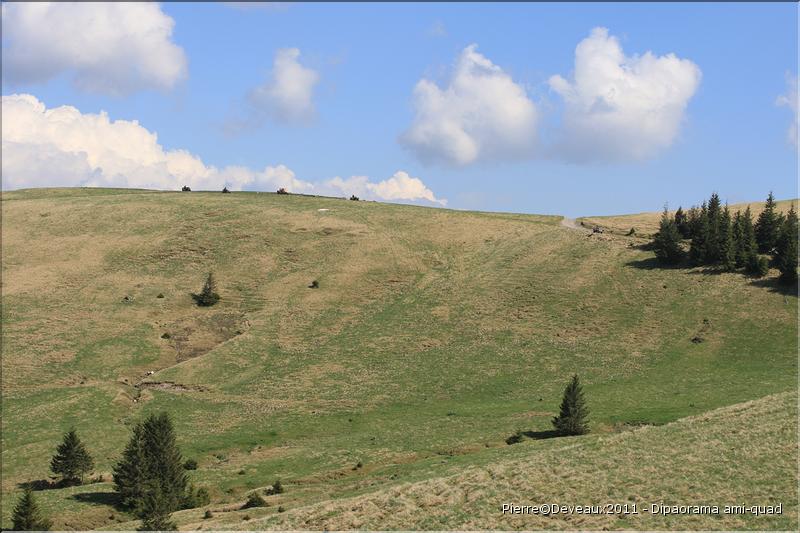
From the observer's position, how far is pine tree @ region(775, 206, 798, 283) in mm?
90375

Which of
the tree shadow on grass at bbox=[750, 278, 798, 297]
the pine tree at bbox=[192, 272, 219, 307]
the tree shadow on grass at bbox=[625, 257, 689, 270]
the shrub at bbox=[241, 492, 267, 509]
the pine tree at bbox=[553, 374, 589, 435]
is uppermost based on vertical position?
the tree shadow on grass at bbox=[625, 257, 689, 270]

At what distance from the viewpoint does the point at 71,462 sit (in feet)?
189

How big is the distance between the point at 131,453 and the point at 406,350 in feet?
138

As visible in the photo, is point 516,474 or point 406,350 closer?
point 516,474

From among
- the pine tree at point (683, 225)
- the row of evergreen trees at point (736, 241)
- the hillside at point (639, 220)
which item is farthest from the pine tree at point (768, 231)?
the hillside at point (639, 220)

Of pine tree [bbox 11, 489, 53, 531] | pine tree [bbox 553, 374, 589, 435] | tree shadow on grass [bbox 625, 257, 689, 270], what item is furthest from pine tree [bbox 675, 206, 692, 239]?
pine tree [bbox 11, 489, 53, 531]

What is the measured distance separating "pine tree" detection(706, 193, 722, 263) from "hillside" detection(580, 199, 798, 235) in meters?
14.8

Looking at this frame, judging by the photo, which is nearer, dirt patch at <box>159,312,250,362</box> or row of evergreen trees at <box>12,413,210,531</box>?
row of evergreen trees at <box>12,413,210,531</box>

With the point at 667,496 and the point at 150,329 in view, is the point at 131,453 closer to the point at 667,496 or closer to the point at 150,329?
the point at 667,496

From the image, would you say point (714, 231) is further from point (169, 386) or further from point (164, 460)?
point (164, 460)

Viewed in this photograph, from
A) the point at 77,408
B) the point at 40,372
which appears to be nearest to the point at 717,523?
the point at 77,408

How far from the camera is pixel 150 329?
9438 centimetres

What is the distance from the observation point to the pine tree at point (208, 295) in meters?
102

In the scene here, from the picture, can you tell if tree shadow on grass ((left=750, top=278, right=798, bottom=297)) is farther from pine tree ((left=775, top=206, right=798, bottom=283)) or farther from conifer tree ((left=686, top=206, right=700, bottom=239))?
conifer tree ((left=686, top=206, right=700, bottom=239))
